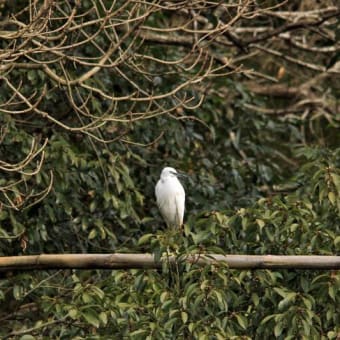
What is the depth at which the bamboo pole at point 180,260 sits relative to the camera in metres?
5.46

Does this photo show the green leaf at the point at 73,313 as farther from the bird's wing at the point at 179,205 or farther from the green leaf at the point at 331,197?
the bird's wing at the point at 179,205

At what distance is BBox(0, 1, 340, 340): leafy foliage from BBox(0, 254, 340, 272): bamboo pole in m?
0.05

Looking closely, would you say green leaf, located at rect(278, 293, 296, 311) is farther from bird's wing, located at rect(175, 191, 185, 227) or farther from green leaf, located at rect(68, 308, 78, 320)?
bird's wing, located at rect(175, 191, 185, 227)

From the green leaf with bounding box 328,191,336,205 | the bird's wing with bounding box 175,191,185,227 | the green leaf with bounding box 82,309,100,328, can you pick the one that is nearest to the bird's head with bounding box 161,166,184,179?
the bird's wing with bounding box 175,191,185,227

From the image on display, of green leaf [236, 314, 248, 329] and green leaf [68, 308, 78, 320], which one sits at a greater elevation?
green leaf [68, 308, 78, 320]

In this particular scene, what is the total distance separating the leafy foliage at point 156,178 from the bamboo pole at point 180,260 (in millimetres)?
53

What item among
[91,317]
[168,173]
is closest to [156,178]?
[168,173]

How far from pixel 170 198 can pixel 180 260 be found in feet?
6.64

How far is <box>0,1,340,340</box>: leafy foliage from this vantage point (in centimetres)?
569

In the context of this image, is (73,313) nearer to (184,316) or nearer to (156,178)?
(184,316)

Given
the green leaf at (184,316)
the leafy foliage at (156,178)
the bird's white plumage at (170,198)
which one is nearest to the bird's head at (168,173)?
the bird's white plumage at (170,198)

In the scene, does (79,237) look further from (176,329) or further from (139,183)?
(176,329)

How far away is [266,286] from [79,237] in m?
2.23

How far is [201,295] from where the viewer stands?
5.46m
